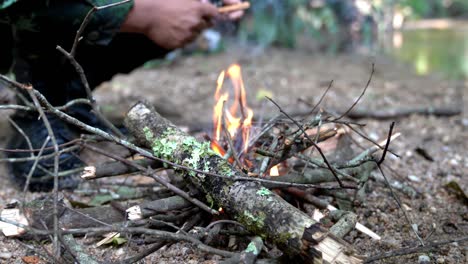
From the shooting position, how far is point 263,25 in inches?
234

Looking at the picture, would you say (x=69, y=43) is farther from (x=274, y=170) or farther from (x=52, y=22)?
(x=274, y=170)

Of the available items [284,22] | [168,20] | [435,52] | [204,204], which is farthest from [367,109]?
[435,52]

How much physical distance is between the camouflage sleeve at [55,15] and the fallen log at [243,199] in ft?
1.71

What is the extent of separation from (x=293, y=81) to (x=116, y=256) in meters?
3.03

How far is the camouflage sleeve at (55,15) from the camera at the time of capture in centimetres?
Answer: 210

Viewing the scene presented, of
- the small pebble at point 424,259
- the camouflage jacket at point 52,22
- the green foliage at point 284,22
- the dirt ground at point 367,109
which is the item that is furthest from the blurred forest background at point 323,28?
the small pebble at point 424,259

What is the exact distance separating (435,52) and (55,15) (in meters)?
6.64

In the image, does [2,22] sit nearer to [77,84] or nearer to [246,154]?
[77,84]

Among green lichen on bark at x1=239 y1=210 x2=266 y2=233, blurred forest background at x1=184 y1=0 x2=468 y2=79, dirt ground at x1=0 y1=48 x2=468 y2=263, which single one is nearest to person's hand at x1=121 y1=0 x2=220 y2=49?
dirt ground at x1=0 y1=48 x2=468 y2=263

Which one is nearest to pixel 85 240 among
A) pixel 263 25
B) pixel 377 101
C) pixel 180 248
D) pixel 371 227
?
pixel 180 248

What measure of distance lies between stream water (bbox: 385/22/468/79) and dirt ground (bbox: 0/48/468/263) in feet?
1.48

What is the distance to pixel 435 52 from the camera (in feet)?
24.6

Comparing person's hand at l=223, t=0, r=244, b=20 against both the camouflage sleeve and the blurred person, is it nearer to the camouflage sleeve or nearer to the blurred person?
the blurred person

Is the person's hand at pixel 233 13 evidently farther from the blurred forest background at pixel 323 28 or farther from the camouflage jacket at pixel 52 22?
the blurred forest background at pixel 323 28
